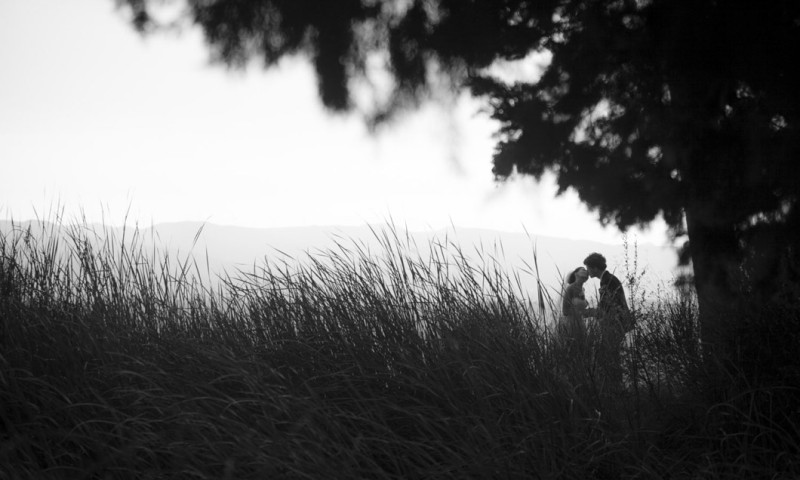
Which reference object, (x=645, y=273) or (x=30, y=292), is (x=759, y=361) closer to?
(x=645, y=273)

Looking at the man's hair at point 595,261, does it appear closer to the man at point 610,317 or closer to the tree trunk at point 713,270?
the man at point 610,317

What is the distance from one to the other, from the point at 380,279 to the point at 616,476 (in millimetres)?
1439

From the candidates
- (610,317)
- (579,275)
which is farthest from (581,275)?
(610,317)

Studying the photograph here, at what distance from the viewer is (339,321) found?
10.2 ft

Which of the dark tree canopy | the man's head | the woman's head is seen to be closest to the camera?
the dark tree canopy

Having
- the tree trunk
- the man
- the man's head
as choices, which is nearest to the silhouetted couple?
the man

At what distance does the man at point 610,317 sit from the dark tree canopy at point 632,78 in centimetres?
50

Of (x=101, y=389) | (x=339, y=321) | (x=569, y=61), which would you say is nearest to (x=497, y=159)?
(x=569, y=61)

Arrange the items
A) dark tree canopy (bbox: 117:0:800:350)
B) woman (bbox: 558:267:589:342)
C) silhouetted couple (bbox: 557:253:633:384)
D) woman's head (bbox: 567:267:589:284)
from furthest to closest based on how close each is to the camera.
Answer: woman's head (bbox: 567:267:589:284) < woman (bbox: 558:267:589:342) < silhouetted couple (bbox: 557:253:633:384) < dark tree canopy (bbox: 117:0:800:350)

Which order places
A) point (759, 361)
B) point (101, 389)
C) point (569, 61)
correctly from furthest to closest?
1. point (569, 61)
2. point (759, 361)
3. point (101, 389)

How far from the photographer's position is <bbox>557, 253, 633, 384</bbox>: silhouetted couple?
313cm

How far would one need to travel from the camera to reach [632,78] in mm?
3240

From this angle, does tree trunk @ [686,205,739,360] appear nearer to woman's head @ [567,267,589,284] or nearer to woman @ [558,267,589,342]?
woman @ [558,267,589,342]

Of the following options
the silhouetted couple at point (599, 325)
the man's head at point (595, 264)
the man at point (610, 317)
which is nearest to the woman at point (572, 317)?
the silhouetted couple at point (599, 325)
